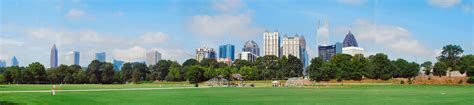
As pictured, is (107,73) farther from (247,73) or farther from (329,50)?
(329,50)

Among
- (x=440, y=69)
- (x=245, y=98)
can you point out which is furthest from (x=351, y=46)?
(x=245, y=98)

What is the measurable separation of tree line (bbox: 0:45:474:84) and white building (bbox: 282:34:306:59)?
57975 millimetres

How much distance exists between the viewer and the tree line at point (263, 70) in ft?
269

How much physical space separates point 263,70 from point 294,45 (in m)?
73.8

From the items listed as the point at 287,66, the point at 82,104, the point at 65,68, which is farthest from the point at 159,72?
the point at 82,104

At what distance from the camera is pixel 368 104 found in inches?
731

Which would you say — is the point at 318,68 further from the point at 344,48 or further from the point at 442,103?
the point at 442,103

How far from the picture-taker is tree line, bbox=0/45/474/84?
269 ft

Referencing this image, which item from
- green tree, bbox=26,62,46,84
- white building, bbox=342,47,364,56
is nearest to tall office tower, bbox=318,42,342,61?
white building, bbox=342,47,364,56

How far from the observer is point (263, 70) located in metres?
96.8

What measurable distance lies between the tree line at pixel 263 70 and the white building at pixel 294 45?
190 ft

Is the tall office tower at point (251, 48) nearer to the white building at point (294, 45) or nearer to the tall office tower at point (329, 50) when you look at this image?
the white building at point (294, 45)

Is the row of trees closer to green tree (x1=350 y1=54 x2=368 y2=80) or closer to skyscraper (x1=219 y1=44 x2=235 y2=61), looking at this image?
green tree (x1=350 y1=54 x2=368 y2=80)

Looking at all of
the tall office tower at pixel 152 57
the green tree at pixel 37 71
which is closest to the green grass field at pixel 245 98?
the green tree at pixel 37 71
